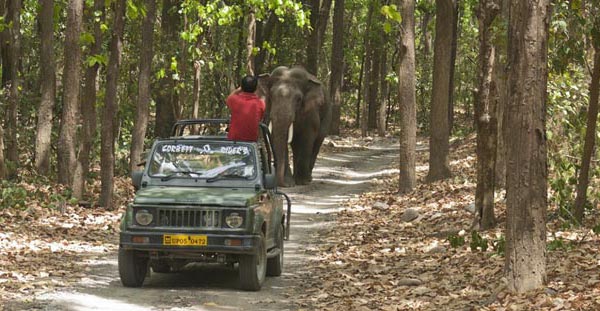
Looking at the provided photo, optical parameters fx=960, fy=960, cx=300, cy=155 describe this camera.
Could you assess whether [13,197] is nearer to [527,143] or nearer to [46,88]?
[46,88]

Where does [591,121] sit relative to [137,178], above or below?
above

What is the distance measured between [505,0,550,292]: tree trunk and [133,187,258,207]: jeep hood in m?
3.06

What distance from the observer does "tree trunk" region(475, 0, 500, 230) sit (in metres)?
14.2

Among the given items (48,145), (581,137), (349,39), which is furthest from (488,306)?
(349,39)

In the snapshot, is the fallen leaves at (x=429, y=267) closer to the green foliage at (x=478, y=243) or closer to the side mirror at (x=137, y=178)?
the green foliage at (x=478, y=243)

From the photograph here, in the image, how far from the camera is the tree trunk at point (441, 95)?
2280 centimetres

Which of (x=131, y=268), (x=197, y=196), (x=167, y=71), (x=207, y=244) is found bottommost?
(x=131, y=268)

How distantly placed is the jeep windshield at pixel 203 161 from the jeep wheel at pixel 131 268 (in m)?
1.16

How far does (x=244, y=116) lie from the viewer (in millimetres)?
13359

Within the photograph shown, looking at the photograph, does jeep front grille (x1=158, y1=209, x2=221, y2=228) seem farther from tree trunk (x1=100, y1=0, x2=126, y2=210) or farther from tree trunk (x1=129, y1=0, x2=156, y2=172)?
tree trunk (x1=129, y1=0, x2=156, y2=172)

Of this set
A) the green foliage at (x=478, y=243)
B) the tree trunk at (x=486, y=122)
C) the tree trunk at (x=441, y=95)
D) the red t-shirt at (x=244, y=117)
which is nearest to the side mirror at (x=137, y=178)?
the red t-shirt at (x=244, y=117)

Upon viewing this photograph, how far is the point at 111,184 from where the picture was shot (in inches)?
770

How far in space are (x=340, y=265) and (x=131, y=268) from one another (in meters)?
3.57

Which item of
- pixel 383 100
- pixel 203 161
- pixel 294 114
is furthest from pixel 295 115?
pixel 383 100
